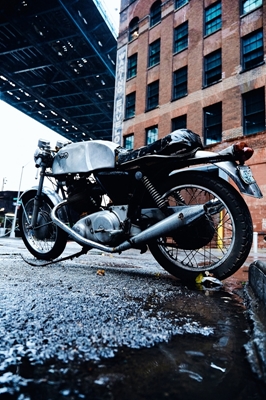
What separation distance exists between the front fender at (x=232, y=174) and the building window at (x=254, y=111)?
10533 millimetres

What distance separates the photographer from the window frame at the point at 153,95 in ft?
50.6

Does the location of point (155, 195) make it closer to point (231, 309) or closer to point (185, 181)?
point (185, 181)

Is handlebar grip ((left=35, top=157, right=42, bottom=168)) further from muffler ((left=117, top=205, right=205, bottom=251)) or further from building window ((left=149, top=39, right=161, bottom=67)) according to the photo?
building window ((left=149, top=39, right=161, bottom=67))

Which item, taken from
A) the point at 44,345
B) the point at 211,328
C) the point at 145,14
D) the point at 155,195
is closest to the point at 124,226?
the point at 155,195

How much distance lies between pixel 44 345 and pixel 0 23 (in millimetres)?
25394

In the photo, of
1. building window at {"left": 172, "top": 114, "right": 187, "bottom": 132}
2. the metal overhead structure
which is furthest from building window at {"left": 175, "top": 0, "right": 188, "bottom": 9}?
building window at {"left": 172, "top": 114, "right": 187, "bottom": 132}

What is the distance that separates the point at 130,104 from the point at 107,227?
15.9 m

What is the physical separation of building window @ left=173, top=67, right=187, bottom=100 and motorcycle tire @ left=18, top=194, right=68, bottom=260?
12726 millimetres

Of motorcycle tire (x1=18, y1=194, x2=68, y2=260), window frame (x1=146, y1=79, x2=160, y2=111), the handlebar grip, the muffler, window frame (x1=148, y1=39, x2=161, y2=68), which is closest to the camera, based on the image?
the muffler

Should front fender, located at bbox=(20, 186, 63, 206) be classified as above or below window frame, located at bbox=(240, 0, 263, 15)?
below

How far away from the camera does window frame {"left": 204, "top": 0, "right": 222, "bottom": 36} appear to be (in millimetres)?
13203

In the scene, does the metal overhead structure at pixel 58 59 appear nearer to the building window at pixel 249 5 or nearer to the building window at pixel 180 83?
the building window at pixel 180 83

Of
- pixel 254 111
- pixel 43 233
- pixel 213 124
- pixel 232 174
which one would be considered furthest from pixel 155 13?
pixel 232 174

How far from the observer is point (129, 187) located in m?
2.54
